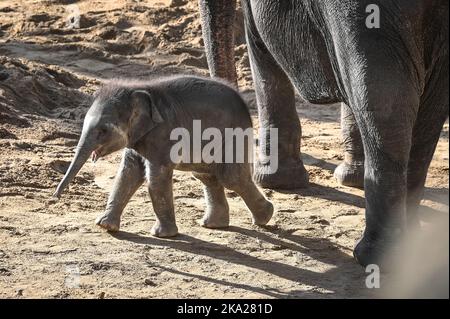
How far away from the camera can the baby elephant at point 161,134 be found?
5.05 m

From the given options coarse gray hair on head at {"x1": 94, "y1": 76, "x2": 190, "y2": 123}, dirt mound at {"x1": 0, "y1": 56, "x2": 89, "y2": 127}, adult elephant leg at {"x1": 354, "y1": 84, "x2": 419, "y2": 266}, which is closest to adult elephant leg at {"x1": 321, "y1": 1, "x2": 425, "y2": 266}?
adult elephant leg at {"x1": 354, "y1": 84, "x2": 419, "y2": 266}

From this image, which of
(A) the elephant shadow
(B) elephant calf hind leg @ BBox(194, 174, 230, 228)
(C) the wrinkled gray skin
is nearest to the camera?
(C) the wrinkled gray skin

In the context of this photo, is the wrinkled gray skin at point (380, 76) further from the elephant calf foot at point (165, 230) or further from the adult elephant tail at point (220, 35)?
the elephant calf foot at point (165, 230)

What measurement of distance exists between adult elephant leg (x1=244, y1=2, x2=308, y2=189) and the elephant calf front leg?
3.87 feet

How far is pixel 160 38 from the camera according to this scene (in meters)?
10.4

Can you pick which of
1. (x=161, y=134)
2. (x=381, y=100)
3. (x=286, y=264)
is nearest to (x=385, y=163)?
(x=381, y=100)

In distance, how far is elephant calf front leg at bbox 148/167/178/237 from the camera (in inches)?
202

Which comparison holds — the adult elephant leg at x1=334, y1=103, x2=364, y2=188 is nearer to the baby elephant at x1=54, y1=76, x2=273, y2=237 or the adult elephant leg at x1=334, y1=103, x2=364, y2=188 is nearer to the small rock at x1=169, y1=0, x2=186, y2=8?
the baby elephant at x1=54, y1=76, x2=273, y2=237

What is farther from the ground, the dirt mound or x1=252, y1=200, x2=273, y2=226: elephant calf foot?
the dirt mound

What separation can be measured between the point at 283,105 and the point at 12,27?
5.02 meters

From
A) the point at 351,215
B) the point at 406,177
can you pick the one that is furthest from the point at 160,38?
the point at 406,177

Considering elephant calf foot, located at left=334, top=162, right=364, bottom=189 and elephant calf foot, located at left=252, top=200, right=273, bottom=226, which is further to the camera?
elephant calf foot, located at left=334, top=162, right=364, bottom=189

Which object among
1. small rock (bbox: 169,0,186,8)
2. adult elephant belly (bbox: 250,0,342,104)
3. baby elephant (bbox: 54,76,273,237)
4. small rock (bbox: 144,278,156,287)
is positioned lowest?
small rock (bbox: 144,278,156,287)

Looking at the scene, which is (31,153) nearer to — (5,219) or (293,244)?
(5,219)
